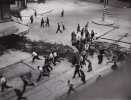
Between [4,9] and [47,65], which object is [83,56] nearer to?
[47,65]

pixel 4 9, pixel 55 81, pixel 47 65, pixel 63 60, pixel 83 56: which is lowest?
pixel 55 81

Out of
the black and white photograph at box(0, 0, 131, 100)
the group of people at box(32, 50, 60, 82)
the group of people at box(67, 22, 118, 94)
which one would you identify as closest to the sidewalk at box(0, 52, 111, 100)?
the black and white photograph at box(0, 0, 131, 100)

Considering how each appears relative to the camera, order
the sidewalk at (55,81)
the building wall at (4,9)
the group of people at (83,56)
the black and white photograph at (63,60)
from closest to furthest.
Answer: the sidewalk at (55,81), the black and white photograph at (63,60), the group of people at (83,56), the building wall at (4,9)

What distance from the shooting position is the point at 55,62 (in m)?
19.2

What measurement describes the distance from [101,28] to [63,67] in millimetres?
14033

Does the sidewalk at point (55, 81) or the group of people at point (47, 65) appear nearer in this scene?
the sidewalk at point (55, 81)

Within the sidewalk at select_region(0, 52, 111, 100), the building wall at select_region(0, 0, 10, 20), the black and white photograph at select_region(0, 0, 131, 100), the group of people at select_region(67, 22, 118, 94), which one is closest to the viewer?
the sidewalk at select_region(0, 52, 111, 100)

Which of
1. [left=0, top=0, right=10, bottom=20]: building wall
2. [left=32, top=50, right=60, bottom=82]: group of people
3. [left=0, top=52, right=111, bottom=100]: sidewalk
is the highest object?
[left=0, top=0, right=10, bottom=20]: building wall

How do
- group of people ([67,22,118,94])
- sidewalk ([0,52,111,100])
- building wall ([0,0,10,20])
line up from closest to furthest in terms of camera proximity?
sidewalk ([0,52,111,100]) < group of people ([67,22,118,94]) < building wall ([0,0,10,20])

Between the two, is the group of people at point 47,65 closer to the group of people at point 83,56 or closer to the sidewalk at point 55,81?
the sidewalk at point 55,81

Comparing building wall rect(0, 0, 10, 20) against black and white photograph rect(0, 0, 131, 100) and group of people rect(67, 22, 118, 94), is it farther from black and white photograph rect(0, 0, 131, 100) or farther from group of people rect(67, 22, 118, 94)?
group of people rect(67, 22, 118, 94)

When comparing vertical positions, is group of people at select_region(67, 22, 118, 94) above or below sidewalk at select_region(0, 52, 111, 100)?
above

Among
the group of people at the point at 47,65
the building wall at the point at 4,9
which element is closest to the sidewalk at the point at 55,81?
the group of people at the point at 47,65

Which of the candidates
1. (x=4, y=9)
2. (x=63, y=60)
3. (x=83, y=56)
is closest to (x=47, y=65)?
(x=63, y=60)
